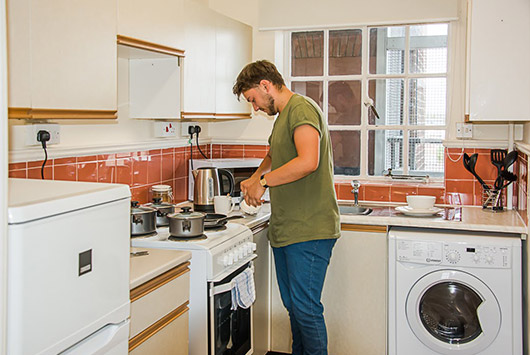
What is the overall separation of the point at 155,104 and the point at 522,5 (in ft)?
6.20

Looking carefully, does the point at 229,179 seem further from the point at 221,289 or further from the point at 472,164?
the point at 472,164

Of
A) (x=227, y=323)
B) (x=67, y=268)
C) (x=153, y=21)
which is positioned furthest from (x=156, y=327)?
(x=153, y=21)

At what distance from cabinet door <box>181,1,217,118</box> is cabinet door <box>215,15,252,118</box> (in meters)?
0.08

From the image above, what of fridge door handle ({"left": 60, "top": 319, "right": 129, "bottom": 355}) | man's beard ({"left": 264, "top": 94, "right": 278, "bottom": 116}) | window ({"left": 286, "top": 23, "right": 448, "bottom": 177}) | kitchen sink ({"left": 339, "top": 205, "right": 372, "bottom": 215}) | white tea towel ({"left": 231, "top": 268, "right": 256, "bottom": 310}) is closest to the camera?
fridge door handle ({"left": 60, "top": 319, "right": 129, "bottom": 355})

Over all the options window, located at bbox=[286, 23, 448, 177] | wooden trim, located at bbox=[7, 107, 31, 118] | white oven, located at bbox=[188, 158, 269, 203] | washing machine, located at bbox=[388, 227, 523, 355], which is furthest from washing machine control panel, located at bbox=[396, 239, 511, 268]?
wooden trim, located at bbox=[7, 107, 31, 118]

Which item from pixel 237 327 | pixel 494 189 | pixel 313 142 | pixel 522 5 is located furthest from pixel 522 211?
pixel 237 327

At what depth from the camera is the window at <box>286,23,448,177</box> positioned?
3.76 meters

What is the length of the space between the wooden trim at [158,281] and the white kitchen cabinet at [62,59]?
2.08ft

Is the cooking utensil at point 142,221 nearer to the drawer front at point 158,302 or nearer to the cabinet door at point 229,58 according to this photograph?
the drawer front at point 158,302

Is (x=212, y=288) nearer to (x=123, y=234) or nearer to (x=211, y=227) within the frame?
(x=211, y=227)

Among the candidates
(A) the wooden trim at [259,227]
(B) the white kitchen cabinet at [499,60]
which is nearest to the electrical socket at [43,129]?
(A) the wooden trim at [259,227]

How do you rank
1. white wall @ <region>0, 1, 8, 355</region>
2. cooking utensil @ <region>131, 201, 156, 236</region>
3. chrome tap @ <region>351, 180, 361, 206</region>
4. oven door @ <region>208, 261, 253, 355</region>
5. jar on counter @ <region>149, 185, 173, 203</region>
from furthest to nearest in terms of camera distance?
chrome tap @ <region>351, 180, 361, 206</region>
jar on counter @ <region>149, 185, 173, 203</region>
cooking utensil @ <region>131, 201, 156, 236</region>
oven door @ <region>208, 261, 253, 355</region>
white wall @ <region>0, 1, 8, 355</region>

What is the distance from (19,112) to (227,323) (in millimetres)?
1281

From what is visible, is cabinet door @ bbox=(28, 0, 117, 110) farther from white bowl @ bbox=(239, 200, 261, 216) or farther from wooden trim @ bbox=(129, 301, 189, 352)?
white bowl @ bbox=(239, 200, 261, 216)
